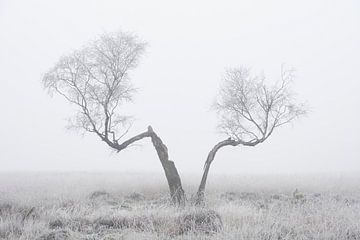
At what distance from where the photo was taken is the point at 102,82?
56.1ft

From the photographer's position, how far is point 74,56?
16875 mm

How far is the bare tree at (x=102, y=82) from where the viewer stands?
16531 mm

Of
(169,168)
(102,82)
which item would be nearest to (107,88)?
(102,82)

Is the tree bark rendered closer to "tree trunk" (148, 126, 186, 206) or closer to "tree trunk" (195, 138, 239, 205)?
"tree trunk" (148, 126, 186, 206)

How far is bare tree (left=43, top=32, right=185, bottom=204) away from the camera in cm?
1653

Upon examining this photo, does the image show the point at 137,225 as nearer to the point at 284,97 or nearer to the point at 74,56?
the point at 74,56

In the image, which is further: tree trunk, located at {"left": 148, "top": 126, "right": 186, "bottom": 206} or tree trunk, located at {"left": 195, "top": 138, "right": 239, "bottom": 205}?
tree trunk, located at {"left": 148, "top": 126, "right": 186, "bottom": 206}

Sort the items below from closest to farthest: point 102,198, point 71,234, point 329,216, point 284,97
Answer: point 71,234, point 329,216, point 102,198, point 284,97

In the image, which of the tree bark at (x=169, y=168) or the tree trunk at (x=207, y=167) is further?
the tree bark at (x=169, y=168)

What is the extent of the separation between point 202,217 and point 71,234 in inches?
118

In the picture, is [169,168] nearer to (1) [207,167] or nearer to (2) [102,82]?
(1) [207,167]

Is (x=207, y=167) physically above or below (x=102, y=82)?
below

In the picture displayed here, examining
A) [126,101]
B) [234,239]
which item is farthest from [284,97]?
[234,239]

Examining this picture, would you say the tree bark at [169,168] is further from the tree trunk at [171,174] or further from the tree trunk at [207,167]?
the tree trunk at [207,167]
